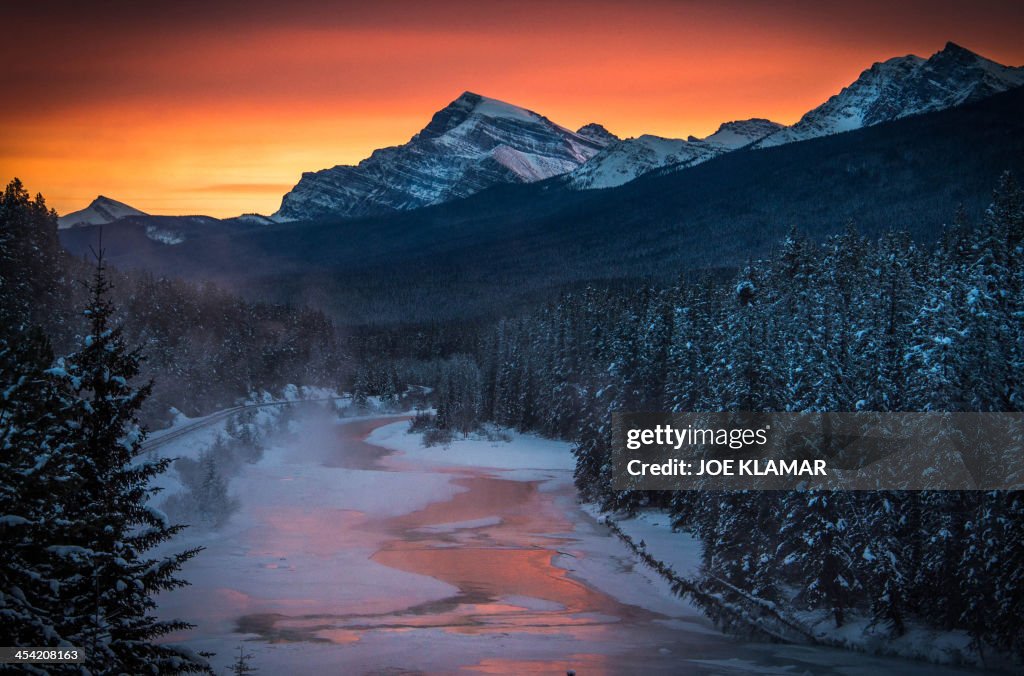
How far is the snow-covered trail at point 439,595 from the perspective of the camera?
1046 inches

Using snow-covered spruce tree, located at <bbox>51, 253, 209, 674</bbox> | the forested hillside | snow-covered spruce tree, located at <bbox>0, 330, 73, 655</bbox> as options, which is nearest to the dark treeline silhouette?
snow-covered spruce tree, located at <bbox>51, 253, 209, 674</bbox>

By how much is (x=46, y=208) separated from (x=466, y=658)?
232 feet

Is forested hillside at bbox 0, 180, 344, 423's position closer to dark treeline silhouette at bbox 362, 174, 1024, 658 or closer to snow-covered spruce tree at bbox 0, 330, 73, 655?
snow-covered spruce tree at bbox 0, 330, 73, 655

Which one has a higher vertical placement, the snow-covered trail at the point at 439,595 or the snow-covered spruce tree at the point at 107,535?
the snow-covered spruce tree at the point at 107,535

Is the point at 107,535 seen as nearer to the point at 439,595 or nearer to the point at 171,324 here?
the point at 439,595

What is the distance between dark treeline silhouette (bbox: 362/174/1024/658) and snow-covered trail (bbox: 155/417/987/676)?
7.10ft

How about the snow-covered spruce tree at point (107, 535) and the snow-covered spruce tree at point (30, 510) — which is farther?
the snow-covered spruce tree at point (107, 535)

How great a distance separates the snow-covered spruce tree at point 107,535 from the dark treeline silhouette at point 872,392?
1891cm

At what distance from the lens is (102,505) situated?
15.0 m

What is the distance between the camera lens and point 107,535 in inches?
578

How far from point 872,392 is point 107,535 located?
2106 cm

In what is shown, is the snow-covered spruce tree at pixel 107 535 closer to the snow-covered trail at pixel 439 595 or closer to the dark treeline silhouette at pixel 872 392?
the snow-covered trail at pixel 439 595

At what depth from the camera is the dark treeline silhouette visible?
2470 centimetres

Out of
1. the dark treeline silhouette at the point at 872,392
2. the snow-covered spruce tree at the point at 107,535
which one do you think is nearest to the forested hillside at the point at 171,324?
the snow-covered spruce tree at the point at 107,535
